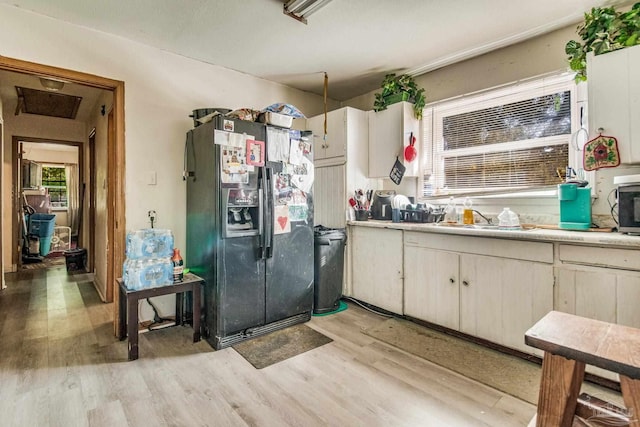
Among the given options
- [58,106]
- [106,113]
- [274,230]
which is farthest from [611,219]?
[58,106]

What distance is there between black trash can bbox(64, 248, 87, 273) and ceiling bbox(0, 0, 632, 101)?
155 inches

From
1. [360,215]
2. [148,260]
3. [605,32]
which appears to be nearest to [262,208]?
[148,260]

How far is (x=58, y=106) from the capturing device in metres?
4.47

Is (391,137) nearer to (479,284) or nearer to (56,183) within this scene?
(479,284)

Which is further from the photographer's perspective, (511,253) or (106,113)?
(106,113)

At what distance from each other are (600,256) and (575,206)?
1.66 ft

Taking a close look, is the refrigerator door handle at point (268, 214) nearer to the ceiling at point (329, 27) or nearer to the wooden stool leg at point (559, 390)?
the ceiling at point (329, 27)

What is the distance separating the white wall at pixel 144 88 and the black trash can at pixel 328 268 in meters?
1.25

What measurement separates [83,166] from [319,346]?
5.25m

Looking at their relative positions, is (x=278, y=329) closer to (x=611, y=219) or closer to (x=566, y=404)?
(x=566, y=404)

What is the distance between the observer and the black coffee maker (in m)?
3.44

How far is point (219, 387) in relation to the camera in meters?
1.91

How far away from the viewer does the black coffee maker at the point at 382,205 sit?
11.3ft

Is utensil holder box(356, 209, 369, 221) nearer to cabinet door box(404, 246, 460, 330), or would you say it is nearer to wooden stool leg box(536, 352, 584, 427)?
cabinet door box(404, 246, 460, 330)
